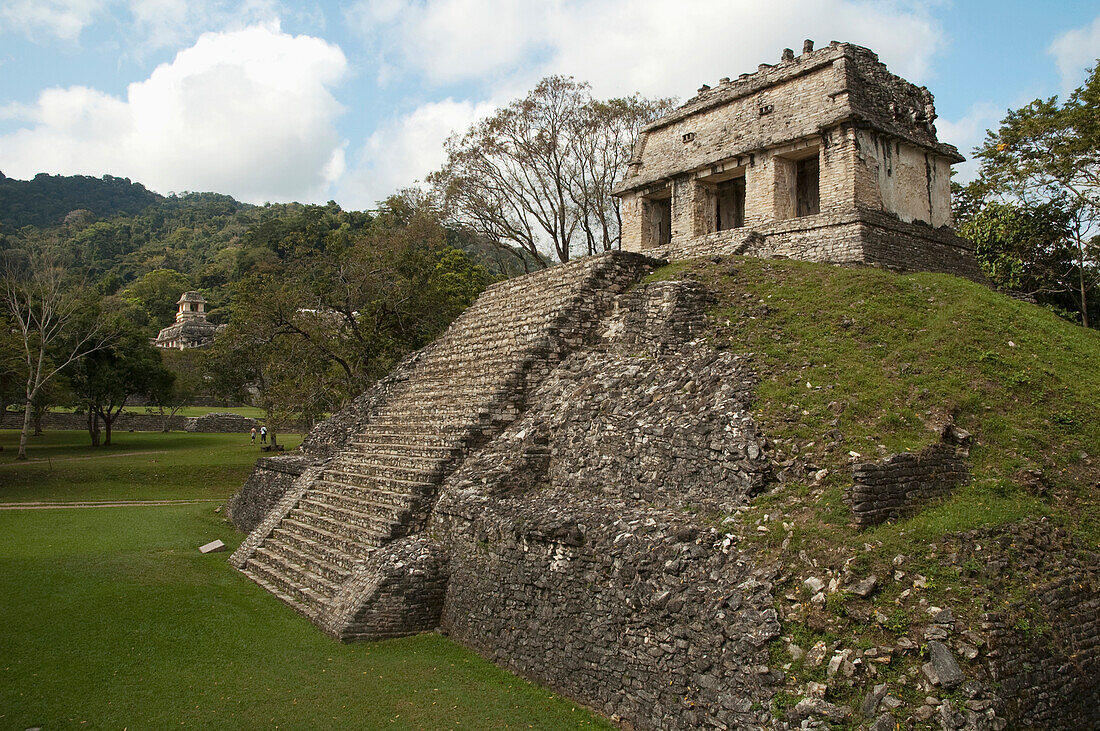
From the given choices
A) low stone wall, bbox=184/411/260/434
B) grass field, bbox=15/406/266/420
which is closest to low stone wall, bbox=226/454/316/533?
low stone wall, bbox=184/411/260/434

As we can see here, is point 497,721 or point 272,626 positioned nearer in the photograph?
point 497,721

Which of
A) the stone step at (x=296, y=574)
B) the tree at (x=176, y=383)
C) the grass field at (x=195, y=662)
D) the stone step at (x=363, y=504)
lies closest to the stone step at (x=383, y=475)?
the stone step at (x=363, y=504)

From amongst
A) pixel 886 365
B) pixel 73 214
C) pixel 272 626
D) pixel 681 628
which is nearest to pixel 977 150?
pixel 886 365

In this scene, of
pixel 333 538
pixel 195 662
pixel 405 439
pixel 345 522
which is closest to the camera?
pixel 195 662

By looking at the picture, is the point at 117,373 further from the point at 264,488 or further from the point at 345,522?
the point at 345,522

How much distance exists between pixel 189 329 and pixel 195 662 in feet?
156

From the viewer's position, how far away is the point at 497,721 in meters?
6.52

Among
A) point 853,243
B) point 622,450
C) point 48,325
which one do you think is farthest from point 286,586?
point 48,325

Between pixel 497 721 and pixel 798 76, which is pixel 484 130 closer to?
pixel 798 76

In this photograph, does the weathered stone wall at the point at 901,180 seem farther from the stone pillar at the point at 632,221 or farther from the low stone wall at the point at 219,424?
the low stone wall at the point at 219,424

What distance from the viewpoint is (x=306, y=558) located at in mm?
10516

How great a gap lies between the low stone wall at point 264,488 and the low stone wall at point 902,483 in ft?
34.4

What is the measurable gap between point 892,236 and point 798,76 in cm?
393

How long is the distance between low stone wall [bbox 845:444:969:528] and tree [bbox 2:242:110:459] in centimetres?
2480
